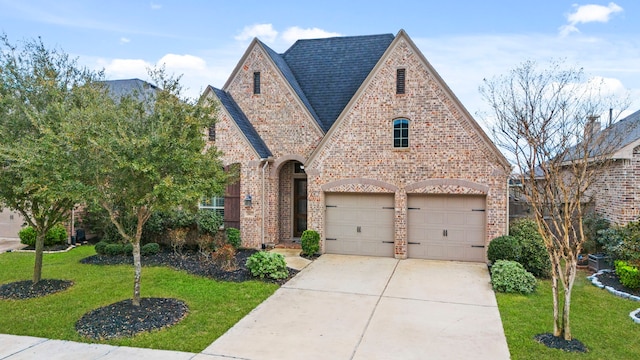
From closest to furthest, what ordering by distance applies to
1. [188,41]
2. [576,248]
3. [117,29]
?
[576,248] → [117,29] → [188,41]

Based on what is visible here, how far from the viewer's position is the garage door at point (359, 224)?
14.6 meters

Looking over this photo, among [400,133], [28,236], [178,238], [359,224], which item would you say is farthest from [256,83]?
[28,236]

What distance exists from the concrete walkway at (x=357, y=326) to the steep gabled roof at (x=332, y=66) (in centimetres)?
743

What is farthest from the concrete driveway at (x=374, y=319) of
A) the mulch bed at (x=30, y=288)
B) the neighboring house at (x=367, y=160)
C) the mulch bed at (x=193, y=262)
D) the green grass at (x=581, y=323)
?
the mulch bed at (x=30, y=288)

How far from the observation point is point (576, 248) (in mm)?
7328

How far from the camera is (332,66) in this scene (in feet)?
59.3

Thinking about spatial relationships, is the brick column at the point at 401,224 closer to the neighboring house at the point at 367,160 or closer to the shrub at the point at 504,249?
the neighboring house at the point at 367,160

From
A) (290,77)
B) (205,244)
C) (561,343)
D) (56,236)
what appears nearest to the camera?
(561,343)

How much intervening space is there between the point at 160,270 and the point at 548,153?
10.6 meters

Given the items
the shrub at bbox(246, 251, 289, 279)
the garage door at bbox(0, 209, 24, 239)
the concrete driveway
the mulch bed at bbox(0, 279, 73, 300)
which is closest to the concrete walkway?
the concrete driveway

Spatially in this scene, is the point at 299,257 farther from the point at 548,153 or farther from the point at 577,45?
the point at 577,45

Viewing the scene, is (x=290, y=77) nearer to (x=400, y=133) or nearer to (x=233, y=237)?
(x=400, y=133)

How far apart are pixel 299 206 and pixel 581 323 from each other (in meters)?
10.9

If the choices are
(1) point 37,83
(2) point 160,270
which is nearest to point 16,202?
(1) point 37,83
